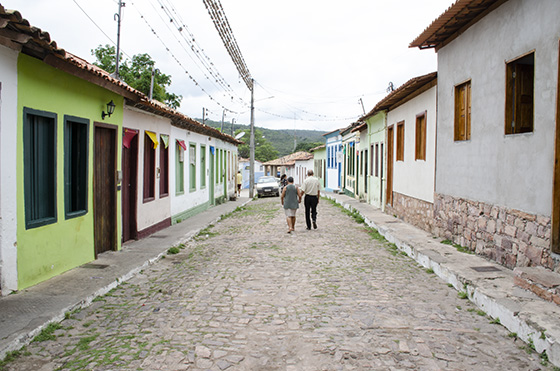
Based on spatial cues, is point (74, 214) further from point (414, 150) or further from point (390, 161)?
point (390, 161)

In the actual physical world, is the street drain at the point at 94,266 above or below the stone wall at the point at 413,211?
below

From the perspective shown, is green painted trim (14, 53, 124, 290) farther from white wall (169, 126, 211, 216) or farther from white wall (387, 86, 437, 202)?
white wall (387, 86, 437, 202)

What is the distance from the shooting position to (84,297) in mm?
5730

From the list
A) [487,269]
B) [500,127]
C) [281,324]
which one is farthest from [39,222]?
[500,127]

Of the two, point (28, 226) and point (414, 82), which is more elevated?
point (414, 82)

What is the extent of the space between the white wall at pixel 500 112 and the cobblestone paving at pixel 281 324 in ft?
6.06

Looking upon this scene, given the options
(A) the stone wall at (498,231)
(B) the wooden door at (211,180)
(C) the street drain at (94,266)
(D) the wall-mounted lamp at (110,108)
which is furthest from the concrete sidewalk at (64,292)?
(B) the wooden door at (211,180)

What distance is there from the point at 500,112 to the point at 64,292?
22.5ft

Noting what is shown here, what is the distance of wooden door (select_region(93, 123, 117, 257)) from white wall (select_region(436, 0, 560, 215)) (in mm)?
6727

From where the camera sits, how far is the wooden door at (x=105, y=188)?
8.42 m

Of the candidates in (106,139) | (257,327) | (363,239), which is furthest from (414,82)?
(257,327)

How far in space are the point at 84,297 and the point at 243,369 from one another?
2.78m

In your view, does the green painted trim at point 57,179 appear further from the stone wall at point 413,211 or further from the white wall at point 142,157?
the stone wall at point 413,211

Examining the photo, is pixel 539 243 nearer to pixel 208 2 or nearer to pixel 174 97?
pixel 208 2
